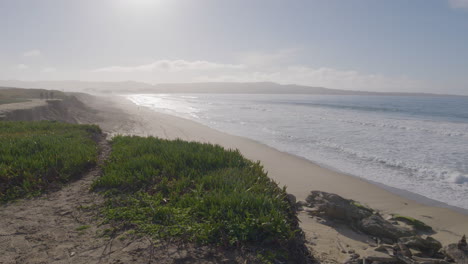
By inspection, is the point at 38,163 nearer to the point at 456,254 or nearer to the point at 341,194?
the point at 456,254

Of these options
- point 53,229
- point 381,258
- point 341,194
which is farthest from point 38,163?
point 341,194

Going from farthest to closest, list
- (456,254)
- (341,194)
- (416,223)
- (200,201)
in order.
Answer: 1. (341,194)
2. (416,223)
3. (456,254)
4. (200,201)

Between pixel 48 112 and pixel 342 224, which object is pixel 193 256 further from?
pixel 48 112

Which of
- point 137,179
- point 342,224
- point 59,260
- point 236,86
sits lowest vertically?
point 342,224

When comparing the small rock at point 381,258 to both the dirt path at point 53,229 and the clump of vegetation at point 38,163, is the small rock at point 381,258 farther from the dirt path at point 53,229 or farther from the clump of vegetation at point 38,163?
the clump of vegetation at point 38,163

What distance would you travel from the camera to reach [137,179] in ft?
15.9

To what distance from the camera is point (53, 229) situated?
3.54 metres

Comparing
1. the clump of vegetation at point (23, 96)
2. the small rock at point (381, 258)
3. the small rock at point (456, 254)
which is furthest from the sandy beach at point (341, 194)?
the clump of vegetation at point (23, 96)

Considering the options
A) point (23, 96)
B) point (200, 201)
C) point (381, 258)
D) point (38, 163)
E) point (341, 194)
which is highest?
point (23, 96)

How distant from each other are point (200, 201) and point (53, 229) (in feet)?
5.98

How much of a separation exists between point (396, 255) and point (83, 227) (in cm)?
407

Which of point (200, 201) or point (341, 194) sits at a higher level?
point (200, 201)

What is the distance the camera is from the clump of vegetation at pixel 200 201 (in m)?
3.31

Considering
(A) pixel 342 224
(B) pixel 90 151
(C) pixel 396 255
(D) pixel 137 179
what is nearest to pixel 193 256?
(D) pixel 137 179
